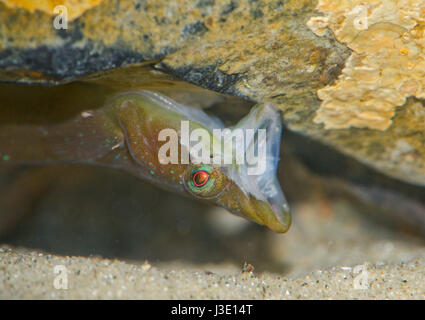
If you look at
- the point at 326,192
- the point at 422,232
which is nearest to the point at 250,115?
the point at 326,192

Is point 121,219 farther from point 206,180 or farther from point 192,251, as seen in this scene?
Result: point 206,180

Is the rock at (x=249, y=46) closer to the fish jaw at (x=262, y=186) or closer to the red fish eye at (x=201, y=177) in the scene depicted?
the fish jaw at (x=262, y=186)

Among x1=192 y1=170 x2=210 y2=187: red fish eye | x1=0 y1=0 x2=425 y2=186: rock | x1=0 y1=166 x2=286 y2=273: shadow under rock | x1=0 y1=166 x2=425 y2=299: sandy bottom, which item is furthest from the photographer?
x1=0 y1=166 x2=286 y2=273: shadow under rock

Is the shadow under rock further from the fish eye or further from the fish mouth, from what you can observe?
the fish eye

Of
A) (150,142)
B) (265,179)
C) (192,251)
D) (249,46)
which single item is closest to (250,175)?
(265,179)

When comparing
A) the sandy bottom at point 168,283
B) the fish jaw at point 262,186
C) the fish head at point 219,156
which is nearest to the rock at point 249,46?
the fish jaw at point 262,186

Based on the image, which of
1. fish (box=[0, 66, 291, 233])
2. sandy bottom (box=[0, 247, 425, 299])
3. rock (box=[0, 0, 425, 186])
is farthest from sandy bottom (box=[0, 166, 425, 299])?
rock (box=[0, 0, 425, 186])
